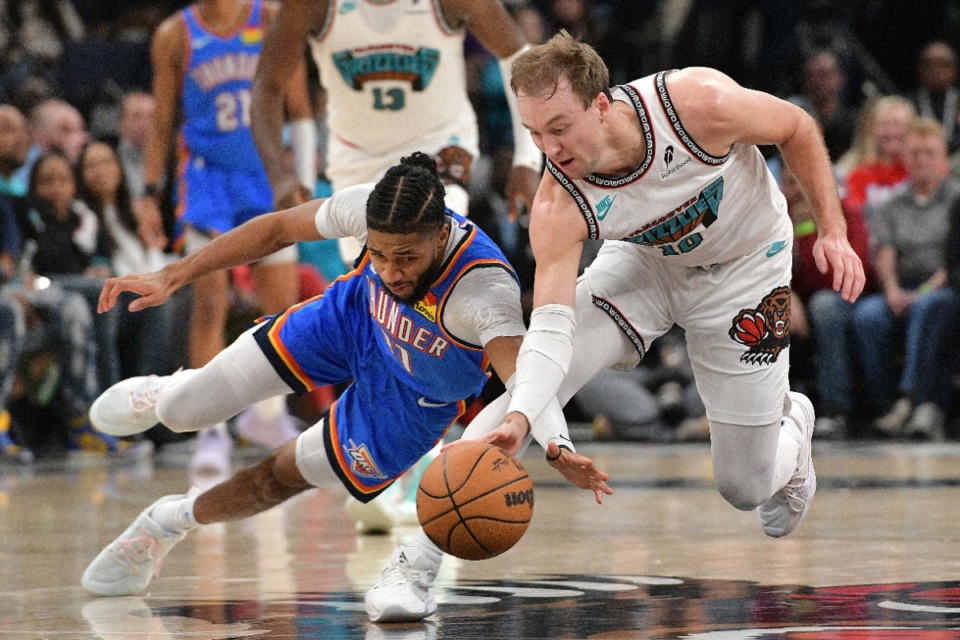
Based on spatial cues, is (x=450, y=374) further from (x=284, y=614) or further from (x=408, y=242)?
(x=284, y=614)

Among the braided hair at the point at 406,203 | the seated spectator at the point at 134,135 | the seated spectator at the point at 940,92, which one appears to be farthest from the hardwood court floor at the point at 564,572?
the seated spectator at the point at 940,92

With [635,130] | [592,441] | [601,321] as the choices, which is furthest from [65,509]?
[592,441]

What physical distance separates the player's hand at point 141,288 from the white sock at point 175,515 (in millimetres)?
677

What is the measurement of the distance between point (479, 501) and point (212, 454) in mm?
4449

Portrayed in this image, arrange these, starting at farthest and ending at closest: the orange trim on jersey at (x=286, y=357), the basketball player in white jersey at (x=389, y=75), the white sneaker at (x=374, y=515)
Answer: the basketball player in white jersey at (x=389, y=75) → the white sneaker at (x=374, y=515) → the orange trim on jersey at (x=286, y=357)

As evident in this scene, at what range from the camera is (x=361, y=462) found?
452cm

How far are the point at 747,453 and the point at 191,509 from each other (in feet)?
5.52

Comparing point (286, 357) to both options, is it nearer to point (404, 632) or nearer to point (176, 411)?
point (176, 411)

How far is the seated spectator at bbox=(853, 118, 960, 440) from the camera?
9.52 metres

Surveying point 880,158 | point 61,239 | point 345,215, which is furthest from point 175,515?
point 880,158

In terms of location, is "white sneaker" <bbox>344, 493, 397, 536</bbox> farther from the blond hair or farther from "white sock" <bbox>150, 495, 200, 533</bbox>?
the blond hair

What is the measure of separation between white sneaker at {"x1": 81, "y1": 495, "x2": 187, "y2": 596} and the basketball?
1.19 m

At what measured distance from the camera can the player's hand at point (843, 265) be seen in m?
3.88

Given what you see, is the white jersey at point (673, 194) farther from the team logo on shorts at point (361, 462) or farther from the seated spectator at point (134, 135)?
the seated spectator at point (134, 135)
